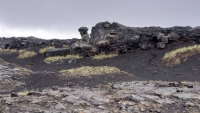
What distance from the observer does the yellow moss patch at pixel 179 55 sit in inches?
802

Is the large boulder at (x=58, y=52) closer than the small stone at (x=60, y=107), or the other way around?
the small stone at (x=60, y=107)

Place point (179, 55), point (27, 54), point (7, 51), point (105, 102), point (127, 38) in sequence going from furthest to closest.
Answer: point (7, 51), point (27, 54), point (127, 38), point (179, 55), point (105, 102)

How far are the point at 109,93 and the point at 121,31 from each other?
17.1m

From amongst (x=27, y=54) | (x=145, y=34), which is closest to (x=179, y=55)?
(x=145, y=34)

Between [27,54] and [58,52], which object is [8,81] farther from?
[27,54]

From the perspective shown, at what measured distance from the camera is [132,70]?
65.7 ft

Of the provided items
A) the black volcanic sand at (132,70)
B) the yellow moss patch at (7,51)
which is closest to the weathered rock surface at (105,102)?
the black volcanic sand at (132,70)

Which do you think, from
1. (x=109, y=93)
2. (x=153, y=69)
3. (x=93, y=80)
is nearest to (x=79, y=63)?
(x=153, y=69)

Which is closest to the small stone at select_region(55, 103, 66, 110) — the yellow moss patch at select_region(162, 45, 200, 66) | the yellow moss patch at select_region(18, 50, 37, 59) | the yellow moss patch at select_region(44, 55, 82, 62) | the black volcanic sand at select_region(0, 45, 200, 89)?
the black volcanic sand at select_region(0, 45, 200, 89)

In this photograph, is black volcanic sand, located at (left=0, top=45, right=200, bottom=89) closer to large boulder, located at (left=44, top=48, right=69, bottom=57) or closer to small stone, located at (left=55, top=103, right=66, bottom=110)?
large boulder, located at (left=44, top=48, right=69, bottom=57)

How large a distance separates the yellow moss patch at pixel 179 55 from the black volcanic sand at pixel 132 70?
515 mm

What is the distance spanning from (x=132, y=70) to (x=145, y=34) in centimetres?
726

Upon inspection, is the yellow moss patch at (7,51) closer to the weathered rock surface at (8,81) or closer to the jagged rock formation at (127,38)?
the jagged rock formation at (127,38)

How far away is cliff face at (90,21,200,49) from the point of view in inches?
969
